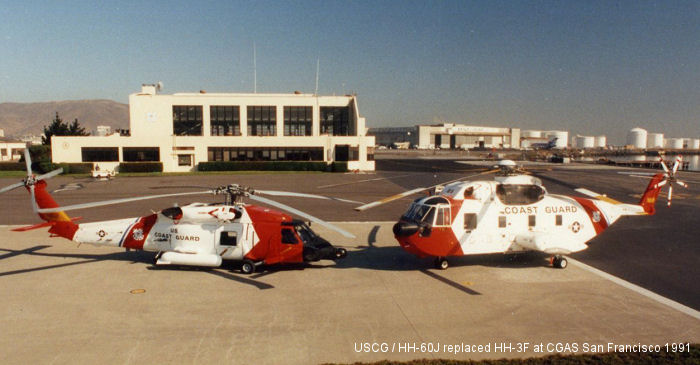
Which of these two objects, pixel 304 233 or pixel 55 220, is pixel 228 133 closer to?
pixel 55 220

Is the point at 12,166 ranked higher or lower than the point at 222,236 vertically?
higher

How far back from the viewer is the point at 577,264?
16062mm

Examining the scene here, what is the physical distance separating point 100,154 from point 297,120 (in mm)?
25839

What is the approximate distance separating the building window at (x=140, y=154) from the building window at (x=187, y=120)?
489 centimetres

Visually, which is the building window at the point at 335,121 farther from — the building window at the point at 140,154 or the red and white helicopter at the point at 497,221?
the red and white helicopter at the point at 497,221

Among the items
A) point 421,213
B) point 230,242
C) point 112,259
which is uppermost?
point 421,213

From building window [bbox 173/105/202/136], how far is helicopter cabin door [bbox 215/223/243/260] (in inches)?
1982

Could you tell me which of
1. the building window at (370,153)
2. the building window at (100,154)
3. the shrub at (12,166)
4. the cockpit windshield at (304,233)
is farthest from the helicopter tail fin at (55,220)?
the shrub at (12,166)

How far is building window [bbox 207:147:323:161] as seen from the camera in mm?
58353

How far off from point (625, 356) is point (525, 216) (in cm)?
676

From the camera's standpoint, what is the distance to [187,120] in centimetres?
6041

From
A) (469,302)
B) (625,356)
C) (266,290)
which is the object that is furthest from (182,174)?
(625,356)

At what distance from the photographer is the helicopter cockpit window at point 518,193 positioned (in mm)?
15305

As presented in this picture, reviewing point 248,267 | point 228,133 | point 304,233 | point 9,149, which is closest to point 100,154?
point 228,133
